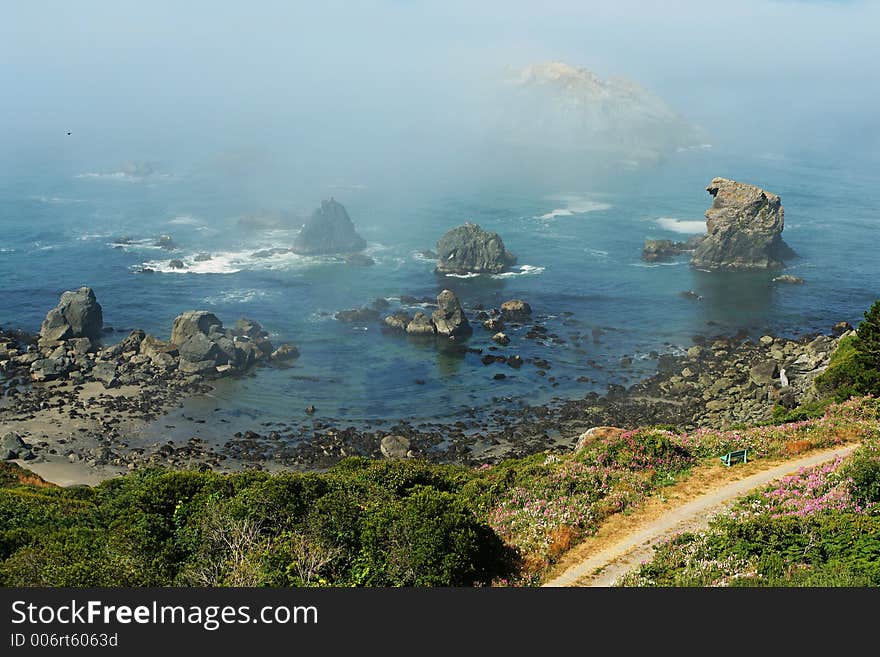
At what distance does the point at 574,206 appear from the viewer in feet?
579

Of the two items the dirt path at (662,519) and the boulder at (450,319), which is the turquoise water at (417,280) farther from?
the dirt path at (662,519)

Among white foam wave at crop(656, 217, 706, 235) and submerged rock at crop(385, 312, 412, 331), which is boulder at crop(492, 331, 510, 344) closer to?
submerged rock at crop(385, 312, 412, 331)

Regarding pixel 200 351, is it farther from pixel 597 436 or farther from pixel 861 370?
pixel 861 370

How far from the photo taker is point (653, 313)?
104m

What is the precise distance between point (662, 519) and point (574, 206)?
153 metres

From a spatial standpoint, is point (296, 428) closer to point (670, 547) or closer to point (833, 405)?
point (833, 405)

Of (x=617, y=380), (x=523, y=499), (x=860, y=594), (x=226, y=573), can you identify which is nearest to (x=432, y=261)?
(x=617, y=380)

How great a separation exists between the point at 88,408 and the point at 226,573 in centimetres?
6039

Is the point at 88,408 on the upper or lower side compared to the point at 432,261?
lower

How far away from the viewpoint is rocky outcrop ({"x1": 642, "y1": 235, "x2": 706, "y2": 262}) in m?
131

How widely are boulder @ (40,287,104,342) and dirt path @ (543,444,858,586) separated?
79.7 meters

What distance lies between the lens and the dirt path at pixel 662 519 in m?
25.9

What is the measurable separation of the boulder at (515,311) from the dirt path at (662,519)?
65195 mm

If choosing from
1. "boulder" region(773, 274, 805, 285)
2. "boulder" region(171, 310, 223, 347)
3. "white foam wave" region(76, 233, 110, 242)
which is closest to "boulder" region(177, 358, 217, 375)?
"boulder" region(171, 310, 223, 347)
